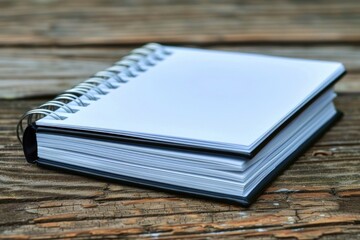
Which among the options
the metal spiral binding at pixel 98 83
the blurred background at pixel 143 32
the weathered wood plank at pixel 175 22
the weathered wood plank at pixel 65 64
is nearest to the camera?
the metal spiral binding at pixel 98 83

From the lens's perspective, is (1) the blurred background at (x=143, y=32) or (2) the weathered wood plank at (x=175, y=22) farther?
(2) the weathered wood plank at (x=175, y=22)

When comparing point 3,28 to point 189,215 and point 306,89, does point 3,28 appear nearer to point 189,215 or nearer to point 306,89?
point 306,89

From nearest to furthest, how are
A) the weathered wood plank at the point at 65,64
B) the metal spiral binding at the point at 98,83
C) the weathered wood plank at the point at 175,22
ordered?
the metal spiral binding at the point at 98,83 < the weathered wood plank at the point at 65,64 < the weathered wood plank at the point at 175,22

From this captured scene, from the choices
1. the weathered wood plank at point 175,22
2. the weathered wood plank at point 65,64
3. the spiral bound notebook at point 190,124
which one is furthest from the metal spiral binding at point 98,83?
the weathered wood plank at point 175,22

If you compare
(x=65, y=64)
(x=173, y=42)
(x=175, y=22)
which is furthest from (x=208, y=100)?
(x=175, y=22)

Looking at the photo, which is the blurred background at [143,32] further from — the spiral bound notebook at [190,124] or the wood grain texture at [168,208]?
the wood grain texture at [168,208]

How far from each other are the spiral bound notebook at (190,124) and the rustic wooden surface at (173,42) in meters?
0.02

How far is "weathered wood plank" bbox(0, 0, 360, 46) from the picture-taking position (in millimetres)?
1737

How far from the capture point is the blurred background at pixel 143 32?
4.93 ft

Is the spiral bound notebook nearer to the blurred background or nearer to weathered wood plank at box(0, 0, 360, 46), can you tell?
the blurred background

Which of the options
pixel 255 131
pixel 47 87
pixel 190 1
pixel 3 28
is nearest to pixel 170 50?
pixel 47 87

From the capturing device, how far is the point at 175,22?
1873mm

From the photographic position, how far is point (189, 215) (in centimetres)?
87

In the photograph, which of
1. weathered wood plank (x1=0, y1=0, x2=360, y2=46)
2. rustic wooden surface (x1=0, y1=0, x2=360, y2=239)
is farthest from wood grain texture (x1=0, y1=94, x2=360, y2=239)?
weathered wood plank (x1=0, y1=0, x2=360, y2=46)
